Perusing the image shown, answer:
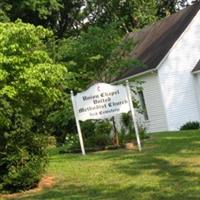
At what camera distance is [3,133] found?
13.3m

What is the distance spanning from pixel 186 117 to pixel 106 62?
1031 cm

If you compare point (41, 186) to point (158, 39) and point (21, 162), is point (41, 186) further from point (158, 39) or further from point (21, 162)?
point (158, 39)

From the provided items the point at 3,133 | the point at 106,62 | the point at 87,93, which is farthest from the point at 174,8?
the point at 3,133

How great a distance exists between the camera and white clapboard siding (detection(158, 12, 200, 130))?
103 ft

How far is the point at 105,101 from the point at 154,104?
15.1m

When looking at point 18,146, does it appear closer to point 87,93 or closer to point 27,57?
point 27,57

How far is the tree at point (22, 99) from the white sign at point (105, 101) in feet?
4.14

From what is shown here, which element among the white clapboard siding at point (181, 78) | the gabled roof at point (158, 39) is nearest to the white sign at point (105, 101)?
the gabled roof at point (158, 39)

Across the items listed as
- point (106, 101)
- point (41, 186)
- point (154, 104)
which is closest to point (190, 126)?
point (154, 104)

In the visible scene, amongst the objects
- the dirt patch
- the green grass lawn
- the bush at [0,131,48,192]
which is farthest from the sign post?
the bush at [0,131,48,192]

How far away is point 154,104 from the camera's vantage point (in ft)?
104

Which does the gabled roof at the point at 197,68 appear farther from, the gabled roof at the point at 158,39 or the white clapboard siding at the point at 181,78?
the gabled roof at the point at 158,39

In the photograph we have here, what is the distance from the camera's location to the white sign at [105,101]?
1688cm

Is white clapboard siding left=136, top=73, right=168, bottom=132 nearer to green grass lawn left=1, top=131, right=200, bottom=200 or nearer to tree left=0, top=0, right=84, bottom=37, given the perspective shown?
tree left=0, top=0, right=84, bottom=37
